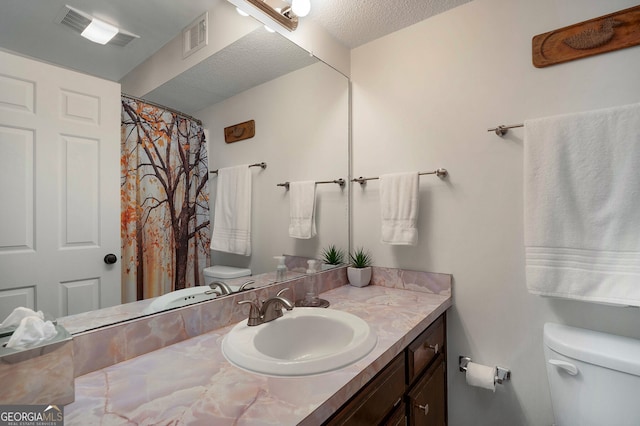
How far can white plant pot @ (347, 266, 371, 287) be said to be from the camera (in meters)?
1.61

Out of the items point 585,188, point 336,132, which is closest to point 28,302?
point 336,132

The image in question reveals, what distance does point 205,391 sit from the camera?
67 cm

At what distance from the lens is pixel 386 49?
166 cm

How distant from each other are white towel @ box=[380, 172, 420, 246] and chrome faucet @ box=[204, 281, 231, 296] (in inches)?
32.2

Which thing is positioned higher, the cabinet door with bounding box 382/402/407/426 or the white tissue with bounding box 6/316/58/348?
the white tissue with bounding box 6/316/58/348

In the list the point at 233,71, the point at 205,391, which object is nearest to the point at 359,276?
the point at 205,391

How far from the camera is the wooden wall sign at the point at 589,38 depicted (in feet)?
3.49

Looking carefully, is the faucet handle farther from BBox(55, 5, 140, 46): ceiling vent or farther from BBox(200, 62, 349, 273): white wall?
BBox(55, 5, 140, 46): ceiling vent

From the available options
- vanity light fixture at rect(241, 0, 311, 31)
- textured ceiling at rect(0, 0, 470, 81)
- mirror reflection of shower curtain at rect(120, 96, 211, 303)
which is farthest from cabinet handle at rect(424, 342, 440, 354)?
vanity light fixture at rect(241, 0, 311, 31)

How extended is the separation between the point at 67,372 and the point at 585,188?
1.61 meters

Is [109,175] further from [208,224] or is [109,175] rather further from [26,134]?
[208,224]

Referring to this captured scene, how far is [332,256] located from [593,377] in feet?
3.76

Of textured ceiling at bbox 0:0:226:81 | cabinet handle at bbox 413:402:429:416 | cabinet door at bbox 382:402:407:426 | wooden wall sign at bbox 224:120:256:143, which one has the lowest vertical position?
cabinet handle at bbox 413:402:429:416

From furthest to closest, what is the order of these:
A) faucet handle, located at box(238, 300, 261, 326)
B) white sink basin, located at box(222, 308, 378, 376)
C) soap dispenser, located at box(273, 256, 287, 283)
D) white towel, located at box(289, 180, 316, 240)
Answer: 1. white towel, located at box(289, 180, 316, 240)
2. soap dispenser, located at box(273, 256, 287, 283)
3. faucet handle, located at box(238, 300, 261, 326)
4. white sink basin, located at box(222, 308, 378, 376)
